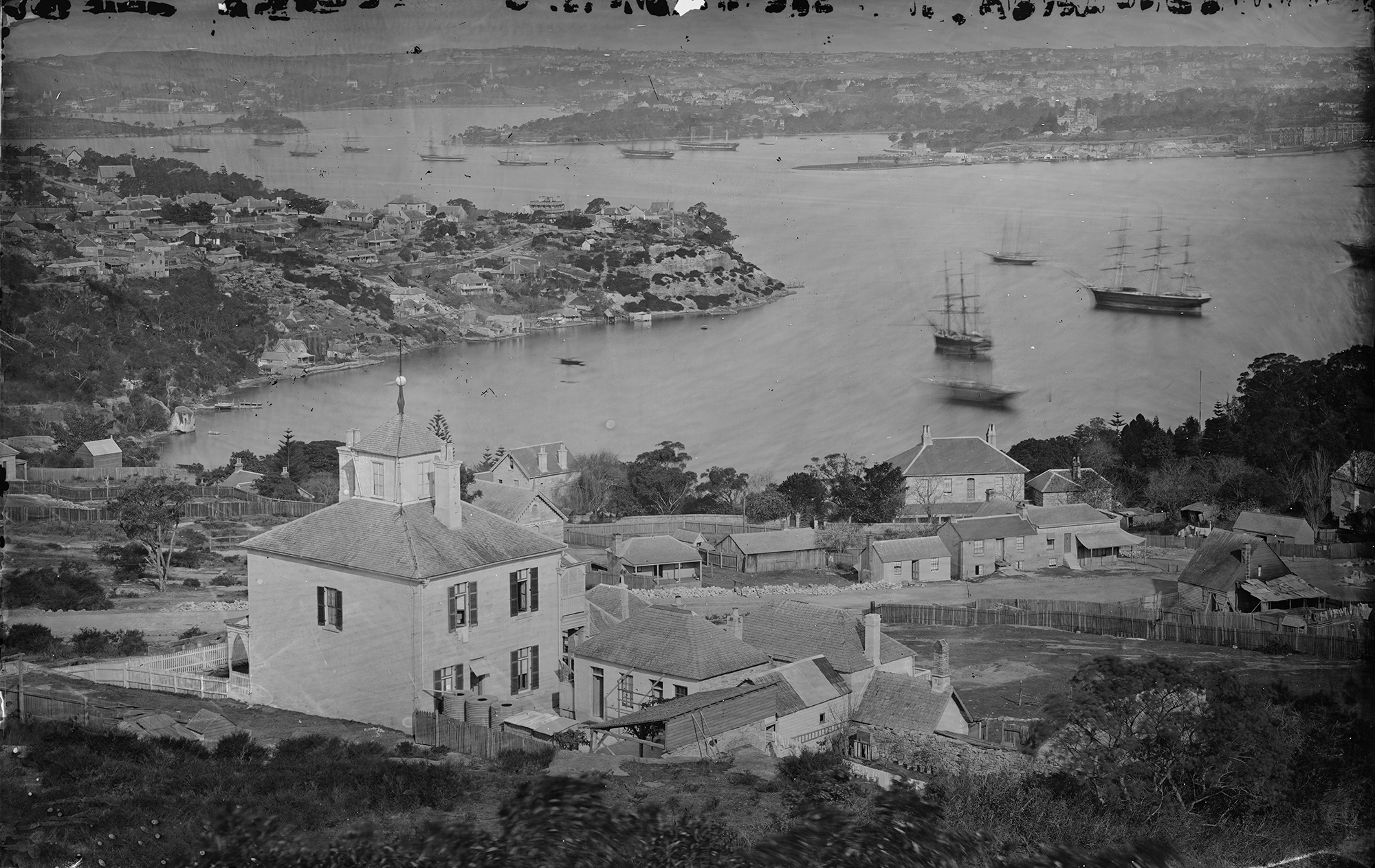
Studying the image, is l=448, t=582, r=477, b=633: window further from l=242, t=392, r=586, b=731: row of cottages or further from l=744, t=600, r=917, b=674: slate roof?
l=744, t=600, r=917, b=674: slate roof

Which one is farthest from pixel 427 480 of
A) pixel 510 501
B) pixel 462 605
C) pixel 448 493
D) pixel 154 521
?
pixel 154 521

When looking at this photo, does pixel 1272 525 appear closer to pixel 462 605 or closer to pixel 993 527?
pixel 993 527

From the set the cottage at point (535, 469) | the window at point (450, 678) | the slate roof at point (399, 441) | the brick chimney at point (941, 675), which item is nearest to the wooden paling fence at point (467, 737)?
the window at point (450, 678)

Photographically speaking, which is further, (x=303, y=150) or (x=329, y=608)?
(x=303, y=150)

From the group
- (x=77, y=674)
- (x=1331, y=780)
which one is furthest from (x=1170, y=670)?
(x=77, y=674)

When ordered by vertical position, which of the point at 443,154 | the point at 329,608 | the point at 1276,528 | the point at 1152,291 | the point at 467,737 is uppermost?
the point at 443,154

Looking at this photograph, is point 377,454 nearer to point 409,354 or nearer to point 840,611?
point 840,611
